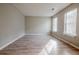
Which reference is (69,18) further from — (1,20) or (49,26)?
(1,20)

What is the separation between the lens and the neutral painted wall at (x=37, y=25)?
23.3ft

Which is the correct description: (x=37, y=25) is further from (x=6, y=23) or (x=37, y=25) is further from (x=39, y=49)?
(x=39, y=49)

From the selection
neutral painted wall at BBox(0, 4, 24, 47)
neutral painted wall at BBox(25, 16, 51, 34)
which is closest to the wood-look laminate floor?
neutral painted wall at BBox(0, 4, 24, 47)

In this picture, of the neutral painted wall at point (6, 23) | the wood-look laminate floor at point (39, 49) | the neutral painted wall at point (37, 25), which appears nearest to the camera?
the wood-look laminate floor at point (39, 49)

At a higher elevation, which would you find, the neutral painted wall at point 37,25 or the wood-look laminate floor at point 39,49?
the neutral painted wall at point 37,25

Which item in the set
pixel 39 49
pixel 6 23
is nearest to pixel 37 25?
pixel 6 23

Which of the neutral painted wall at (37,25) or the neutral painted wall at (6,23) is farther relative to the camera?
the neutral painted wall at (37,25)

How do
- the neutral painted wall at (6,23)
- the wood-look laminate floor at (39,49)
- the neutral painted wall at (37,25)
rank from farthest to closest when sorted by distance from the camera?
the neutral painted wall at (37,25) → the neutral painted wall at (6,23) → the wood-look laminate floor at (39,49)

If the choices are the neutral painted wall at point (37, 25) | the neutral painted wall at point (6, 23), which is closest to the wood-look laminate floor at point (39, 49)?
the neutral painted wall at point (6, 23)

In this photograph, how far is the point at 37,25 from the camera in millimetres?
7645

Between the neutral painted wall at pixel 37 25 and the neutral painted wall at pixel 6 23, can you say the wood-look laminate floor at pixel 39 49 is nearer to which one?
the neutral painted wall at pixel 6 23

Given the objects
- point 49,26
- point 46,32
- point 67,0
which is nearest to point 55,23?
point 49,26

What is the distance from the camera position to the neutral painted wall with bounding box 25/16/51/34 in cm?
709

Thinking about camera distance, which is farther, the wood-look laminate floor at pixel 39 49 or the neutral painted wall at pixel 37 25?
the neutral painted wall at pixel 37 25
